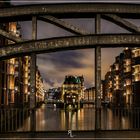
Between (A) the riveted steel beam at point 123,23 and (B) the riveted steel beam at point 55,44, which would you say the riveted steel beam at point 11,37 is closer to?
(B) the riveted steel beam at point 55,44

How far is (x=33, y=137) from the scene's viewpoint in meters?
17.6

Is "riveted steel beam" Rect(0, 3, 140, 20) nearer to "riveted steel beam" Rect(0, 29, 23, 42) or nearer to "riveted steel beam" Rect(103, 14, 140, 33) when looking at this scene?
"riveted steel beam" Rect(103, 14, 140, 33)

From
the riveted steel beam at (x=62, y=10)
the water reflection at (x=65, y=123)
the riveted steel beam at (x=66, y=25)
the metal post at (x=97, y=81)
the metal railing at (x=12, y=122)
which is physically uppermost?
the riveted steel beam at (x=62, y=10)

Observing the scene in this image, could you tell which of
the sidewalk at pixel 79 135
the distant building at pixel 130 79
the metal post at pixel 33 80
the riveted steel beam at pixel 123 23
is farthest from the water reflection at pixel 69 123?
the distant building at pixel 130 79

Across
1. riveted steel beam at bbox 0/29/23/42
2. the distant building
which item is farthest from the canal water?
the distant building

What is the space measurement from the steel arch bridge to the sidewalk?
1.00 m

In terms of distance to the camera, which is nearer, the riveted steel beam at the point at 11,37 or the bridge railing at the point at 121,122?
the riveted steel beam at the point at 11,37

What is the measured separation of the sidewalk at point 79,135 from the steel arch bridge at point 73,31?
100 centimetres

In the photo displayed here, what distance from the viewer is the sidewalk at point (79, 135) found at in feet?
57.3

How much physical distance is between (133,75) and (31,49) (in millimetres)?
89523

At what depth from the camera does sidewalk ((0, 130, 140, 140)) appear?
1748cm

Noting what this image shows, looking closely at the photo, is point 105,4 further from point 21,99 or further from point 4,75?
point 21,99

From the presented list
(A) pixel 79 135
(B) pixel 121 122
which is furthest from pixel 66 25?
(B) pixel 121 122

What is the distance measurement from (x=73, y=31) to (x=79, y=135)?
4612 mm
